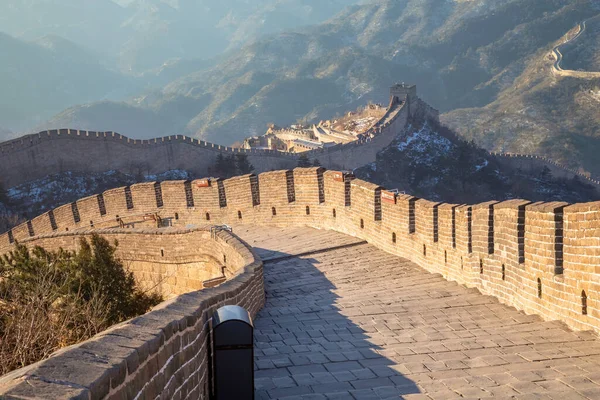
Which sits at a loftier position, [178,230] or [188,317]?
[188,317]

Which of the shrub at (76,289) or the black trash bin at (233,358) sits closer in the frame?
the black trash bin at (233,358)

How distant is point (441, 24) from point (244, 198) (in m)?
168

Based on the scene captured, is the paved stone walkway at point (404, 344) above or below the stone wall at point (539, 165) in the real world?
above

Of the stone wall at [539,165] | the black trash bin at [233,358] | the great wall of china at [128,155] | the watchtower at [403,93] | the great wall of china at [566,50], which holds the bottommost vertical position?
the stone wall at [539,165]

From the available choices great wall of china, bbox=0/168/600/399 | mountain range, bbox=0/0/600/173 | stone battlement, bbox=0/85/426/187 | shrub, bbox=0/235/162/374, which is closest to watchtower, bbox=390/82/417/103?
stone battlement, bbox=0/85/426/187

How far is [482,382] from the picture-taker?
393cm

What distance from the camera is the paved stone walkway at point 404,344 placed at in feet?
12.7

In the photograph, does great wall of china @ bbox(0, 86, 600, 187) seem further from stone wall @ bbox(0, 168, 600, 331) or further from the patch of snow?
stone wall @ bbox(0, 168, 600, 331)

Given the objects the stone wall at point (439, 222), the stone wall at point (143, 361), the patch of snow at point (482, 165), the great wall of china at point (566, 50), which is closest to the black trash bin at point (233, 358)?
the stone wall at point (143, 361)

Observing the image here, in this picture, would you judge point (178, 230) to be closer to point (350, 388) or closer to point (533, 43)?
point (350, 388)

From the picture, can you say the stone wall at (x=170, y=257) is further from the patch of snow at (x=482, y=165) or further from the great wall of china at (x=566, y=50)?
the great wall of china at (x=566, y=50)

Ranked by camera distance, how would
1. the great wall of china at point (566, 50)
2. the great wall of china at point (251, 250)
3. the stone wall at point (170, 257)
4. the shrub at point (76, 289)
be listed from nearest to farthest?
1. the great wall of china at point (251, 250)
2. the shrub at point (76, 289)
3. the stone wall at point (170, 257)
4. the great wall of china at point (566, 50)

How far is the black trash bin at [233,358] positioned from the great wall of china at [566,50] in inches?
3919

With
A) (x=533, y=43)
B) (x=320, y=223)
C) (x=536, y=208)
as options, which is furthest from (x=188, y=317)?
(x=533, y=43)
